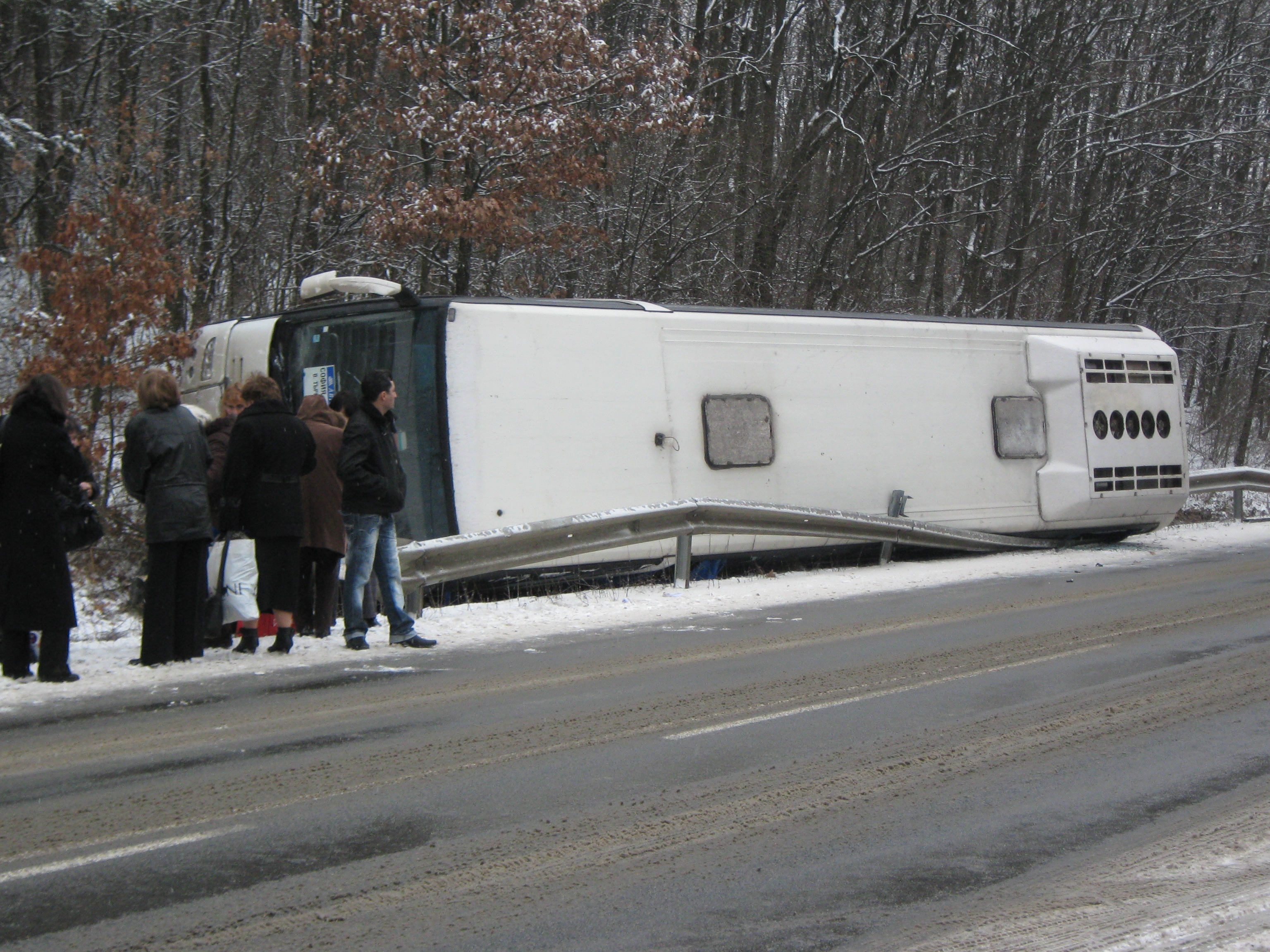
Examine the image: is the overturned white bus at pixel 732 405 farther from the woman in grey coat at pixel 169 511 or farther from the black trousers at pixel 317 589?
the woman in grey coat at pixel 169 511

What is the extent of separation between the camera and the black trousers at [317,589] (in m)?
9.34

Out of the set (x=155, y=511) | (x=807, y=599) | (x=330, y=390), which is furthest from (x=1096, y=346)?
(x=155, y=511)

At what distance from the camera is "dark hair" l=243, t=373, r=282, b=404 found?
8602 mm

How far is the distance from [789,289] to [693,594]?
1239 centimetres

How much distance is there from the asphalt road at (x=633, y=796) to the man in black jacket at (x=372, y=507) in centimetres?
69

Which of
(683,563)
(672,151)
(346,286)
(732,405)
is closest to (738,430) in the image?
(732,405)


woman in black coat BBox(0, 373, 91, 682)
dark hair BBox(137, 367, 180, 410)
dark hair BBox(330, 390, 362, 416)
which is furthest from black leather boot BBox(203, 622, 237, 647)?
dark hair BBox(330, 390, 362, 416)

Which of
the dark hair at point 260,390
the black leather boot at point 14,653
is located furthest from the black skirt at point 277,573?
the black leather boot at point 14,653

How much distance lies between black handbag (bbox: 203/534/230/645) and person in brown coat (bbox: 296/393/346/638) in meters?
0.65

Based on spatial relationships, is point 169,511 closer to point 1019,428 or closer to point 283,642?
point 283,642

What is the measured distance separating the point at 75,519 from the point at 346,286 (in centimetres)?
510

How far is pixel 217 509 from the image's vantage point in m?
8.64

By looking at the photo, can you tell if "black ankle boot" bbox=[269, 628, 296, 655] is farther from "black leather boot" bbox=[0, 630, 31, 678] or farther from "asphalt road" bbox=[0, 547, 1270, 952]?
"black leather boot" bbox=[0, 630, 31, 678]

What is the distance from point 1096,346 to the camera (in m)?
16.2
